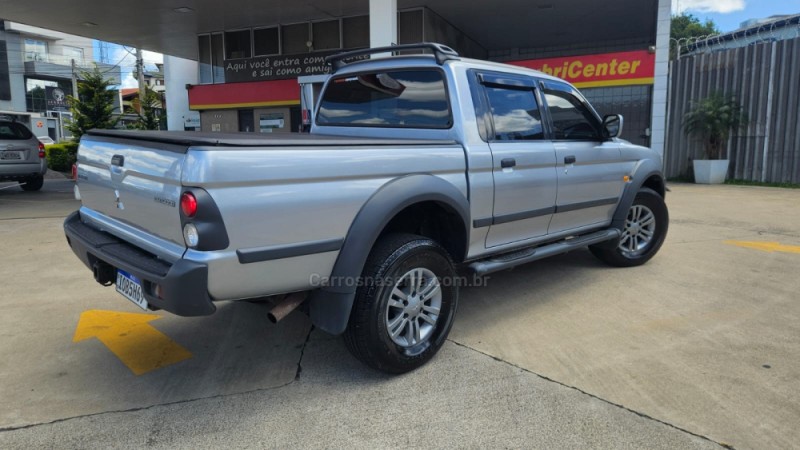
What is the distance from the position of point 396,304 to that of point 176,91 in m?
18.0

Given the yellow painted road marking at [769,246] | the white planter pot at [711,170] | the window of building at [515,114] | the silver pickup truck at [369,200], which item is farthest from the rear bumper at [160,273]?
the white planter pot at [711,170]

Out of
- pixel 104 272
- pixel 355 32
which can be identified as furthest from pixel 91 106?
pixel 104 272

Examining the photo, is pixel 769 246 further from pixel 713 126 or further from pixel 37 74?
pixel 37 74

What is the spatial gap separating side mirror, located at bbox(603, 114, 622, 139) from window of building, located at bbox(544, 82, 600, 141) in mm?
71

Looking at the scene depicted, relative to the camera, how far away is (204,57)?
17.1 metres

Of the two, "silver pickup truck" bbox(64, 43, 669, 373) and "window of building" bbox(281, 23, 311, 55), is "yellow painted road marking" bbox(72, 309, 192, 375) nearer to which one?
"silver pickup truck" bbox(64, 43, 669, 373)

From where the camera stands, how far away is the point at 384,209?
2967 mm

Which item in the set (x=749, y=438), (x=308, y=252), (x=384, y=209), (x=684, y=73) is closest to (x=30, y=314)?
(x=308, y=252)

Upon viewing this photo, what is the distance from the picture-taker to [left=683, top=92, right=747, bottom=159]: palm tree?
13.1m

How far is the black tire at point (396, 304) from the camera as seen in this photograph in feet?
Answer: 9.84

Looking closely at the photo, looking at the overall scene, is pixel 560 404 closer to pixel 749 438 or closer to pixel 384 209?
pixel 749 438

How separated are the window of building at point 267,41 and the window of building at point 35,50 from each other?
157 feet

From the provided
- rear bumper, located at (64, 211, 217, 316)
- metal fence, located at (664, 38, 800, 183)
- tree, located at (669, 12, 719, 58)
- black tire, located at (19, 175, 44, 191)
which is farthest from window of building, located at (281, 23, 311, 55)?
tree, located at (669, 12, 719, 58)

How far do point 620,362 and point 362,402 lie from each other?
168 centimetres
